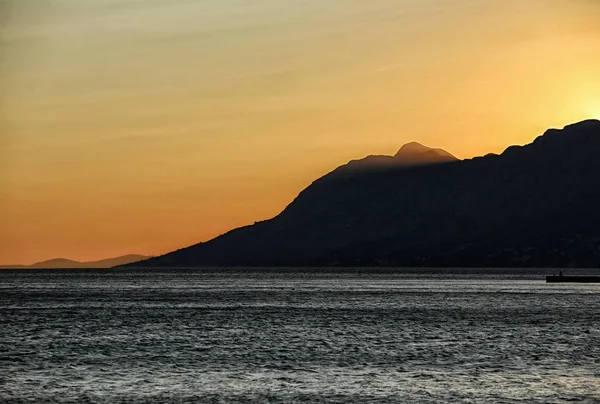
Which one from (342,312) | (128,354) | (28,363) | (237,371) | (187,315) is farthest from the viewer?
(342,312)

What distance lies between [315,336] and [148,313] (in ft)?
179

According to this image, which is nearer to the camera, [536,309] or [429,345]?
[429,345]

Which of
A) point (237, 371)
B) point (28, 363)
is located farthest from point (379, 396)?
point (28, 363)

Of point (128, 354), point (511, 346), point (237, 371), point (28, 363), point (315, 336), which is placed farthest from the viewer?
point (315, 336)

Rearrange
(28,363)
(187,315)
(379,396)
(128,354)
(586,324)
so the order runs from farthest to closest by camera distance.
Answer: (187,315), (586,324), (128,354), (28,363), (379,396)

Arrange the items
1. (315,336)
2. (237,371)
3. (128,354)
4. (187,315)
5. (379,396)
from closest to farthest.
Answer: (379,396), (237,371), (128,354), (315,336), (187,315)

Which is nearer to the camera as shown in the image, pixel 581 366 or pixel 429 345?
pixel 581 366

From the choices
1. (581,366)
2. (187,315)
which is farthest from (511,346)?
(187,315)

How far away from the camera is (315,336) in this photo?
344 ft

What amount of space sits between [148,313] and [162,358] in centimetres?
7229

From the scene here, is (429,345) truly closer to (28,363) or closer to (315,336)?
(315,336)

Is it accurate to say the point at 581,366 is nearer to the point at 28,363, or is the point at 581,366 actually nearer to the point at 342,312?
the point at 28,363

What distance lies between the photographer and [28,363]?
79062 mm

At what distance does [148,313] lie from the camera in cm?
15412
